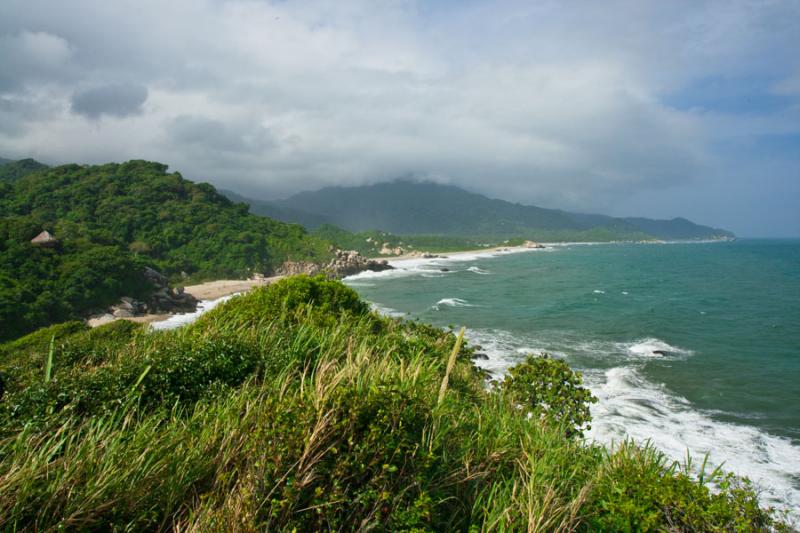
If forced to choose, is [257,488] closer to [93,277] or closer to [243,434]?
[243,434]

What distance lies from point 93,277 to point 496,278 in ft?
181

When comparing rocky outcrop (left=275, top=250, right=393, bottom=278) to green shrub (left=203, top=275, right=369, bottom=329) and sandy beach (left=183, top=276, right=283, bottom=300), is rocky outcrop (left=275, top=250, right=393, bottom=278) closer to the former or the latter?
sandy beach (left=183, top=276, right=283, bottom=300)

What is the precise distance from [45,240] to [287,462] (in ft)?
161

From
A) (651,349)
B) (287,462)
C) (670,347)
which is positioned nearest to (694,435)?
(651,349)

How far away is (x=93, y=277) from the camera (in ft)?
122

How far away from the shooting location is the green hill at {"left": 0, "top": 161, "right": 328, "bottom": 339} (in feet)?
114

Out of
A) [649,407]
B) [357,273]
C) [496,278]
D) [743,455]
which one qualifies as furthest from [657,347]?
[357,273]

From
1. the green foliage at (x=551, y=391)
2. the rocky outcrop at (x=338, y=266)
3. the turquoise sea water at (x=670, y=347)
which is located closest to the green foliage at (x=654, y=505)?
the turquoise sea water at (x=670, y=347)

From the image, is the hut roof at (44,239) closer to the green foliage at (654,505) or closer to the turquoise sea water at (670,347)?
the turquoise sea water at (670,347)

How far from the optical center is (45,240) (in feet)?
128

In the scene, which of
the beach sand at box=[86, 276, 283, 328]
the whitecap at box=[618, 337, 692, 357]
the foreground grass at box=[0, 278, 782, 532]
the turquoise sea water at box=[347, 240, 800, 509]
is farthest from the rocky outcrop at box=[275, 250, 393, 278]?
the foreground grass at box=[0, 278, 782, 532]

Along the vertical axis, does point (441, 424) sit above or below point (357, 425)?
below

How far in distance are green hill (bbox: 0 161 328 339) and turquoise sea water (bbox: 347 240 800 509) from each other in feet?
78.2

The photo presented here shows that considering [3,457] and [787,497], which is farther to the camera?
[787,497]
